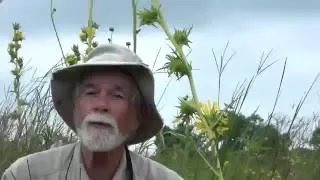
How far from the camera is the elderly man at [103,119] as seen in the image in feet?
12.6

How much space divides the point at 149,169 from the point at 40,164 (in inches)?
20.8

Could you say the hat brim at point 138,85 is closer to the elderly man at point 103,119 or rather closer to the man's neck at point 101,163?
the elderly man at point 103,119

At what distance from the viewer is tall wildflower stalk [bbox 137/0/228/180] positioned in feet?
12.6

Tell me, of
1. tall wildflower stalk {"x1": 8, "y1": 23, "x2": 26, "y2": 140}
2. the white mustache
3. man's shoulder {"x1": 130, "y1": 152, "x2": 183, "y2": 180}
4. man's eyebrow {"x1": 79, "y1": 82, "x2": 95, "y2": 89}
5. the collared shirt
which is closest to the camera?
the white mustache

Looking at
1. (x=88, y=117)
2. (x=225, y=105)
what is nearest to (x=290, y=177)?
(x=225, y=105)

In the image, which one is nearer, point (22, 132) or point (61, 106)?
point (61, 106)

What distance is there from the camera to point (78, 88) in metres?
4.06

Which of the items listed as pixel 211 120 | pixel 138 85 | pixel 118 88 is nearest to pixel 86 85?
pixel 118 88

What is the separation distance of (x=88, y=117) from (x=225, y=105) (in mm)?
650

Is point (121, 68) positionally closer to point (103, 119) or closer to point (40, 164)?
point (103, 119)

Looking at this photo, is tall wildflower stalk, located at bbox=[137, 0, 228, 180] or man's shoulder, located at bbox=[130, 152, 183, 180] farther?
man's shoulder, located at bbox=[130, 152, 183, 180]

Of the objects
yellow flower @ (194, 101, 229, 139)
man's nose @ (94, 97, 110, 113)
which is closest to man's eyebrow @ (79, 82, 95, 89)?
man's nose @ (94, 97, 110, 113)

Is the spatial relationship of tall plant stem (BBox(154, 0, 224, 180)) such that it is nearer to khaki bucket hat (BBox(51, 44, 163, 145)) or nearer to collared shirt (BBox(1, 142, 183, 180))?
khaki bucket hat (BBox(51, 44, 163, 145))

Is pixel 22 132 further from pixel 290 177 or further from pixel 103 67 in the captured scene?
pixel 103 67
